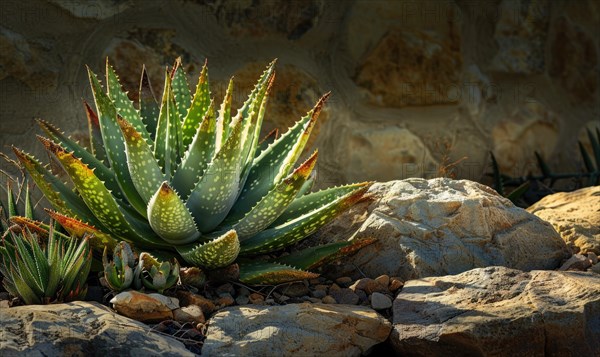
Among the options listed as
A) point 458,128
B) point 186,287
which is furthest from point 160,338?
point 458,128

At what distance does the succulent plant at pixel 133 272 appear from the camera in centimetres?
288

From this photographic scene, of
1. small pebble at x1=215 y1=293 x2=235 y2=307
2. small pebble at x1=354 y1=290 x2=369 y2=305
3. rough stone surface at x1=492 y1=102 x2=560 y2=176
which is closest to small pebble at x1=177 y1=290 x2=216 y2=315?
small pebble at x1=215 y1=293 x2=235 y2=307

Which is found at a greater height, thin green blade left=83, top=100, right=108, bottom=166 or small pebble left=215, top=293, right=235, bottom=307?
thin green blade left=83, top=100, right=108, bottom=166

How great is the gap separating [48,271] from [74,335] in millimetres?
349

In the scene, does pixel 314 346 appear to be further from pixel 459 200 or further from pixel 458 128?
pixel 458 128

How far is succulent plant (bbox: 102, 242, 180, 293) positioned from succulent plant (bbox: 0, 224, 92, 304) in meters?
0.09

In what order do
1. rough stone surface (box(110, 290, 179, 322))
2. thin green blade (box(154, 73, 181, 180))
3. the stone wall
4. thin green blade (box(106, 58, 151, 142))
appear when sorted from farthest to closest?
the stone wall < thin green blade (box(106, 58, 151, 142)) < thin green blade (box(154, 73, 181, 180)) < rough stone surface (box(110, 290, 179, 322))

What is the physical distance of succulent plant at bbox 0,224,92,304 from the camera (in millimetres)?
2814

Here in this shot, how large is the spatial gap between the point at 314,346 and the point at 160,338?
0.47 metres

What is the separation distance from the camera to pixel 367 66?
4.36 metres

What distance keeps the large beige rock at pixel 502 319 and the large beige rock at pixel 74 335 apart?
741mm

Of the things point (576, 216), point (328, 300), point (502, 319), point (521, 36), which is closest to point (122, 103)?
point (328, 300)

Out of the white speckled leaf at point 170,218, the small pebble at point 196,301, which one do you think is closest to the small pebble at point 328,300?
the small pebble at point 196,301

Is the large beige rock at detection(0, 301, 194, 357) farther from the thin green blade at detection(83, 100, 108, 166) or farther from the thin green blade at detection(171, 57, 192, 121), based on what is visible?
the thin green blade at detection(171, 57, 192, 121)
